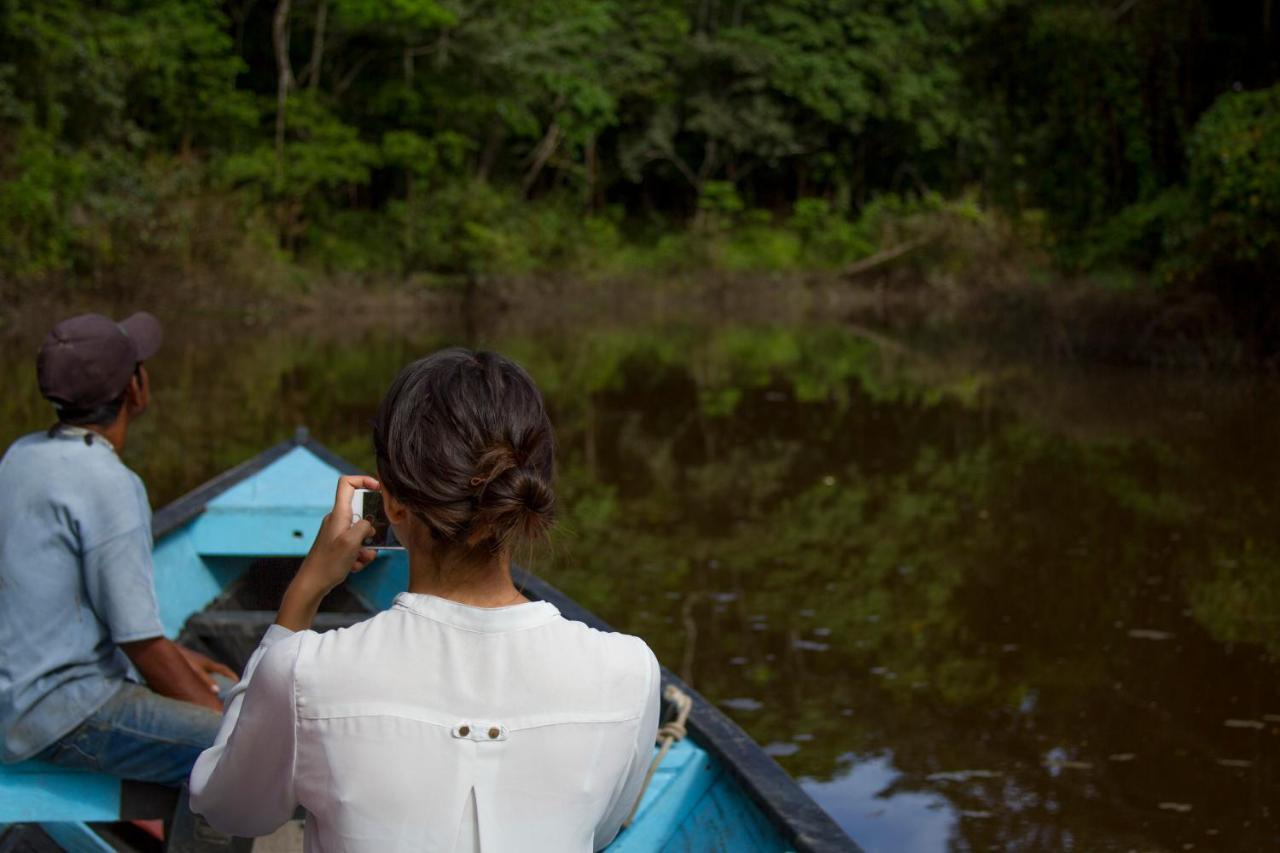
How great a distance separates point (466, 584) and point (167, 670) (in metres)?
1.42

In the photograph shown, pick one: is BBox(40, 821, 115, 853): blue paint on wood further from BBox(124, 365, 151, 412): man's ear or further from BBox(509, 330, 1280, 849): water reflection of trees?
BBox(509, 330, 1280, 849): water reflection of trees

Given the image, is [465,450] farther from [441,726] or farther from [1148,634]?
[1148,634]

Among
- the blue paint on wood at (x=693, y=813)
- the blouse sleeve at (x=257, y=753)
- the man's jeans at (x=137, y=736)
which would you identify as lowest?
the blue paint on wood at (x=693, y=813)

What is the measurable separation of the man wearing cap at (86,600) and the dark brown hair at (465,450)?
4.30ft

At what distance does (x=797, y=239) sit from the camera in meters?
32.1

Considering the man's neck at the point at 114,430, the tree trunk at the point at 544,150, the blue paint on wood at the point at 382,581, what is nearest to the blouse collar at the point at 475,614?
the man's neck at the point at 114,430

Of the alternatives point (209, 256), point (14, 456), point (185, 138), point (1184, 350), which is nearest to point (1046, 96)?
point (1184, 350)

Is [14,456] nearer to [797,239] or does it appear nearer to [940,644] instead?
[940,644]

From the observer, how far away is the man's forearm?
2.54m

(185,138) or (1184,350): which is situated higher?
(185,138)

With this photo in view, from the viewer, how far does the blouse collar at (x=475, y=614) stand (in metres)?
1.32

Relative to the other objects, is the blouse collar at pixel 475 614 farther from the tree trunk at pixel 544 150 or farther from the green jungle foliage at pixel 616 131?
the tree trunk at pixel 544 150

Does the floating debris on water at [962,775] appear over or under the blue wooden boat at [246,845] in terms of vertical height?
under

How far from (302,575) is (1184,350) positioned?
13396mm
